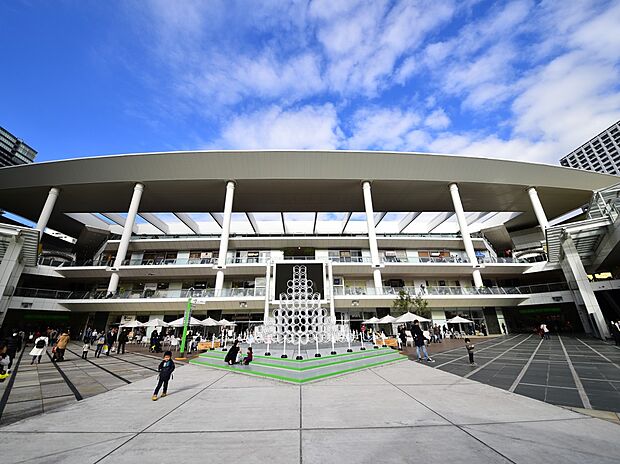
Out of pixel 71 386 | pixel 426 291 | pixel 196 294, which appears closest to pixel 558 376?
pixel 71 386

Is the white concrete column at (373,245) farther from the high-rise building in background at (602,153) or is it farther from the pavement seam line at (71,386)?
the high-rise building in background at (602,153)

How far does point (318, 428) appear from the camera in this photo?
4.07m

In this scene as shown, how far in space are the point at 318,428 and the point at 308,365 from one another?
487cm

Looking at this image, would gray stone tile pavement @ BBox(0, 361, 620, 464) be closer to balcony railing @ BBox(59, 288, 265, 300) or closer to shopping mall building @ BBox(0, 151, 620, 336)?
shopping mall building @ BBox(0, 151, 620, 336)

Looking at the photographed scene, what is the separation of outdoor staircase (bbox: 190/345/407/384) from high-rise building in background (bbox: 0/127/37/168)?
323 ft

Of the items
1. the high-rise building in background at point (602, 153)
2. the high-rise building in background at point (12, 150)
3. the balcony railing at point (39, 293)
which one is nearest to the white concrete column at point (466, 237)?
the balcony railing at point (39, 293)

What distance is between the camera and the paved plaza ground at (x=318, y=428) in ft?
10.4

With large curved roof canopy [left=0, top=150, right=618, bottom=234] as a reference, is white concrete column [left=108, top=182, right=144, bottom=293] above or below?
below

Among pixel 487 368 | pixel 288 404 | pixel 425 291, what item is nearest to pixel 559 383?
pixel 487 368

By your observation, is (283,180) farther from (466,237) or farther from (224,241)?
(466,237)

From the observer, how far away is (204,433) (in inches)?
156

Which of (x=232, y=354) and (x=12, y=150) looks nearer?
(x=232, y=354)

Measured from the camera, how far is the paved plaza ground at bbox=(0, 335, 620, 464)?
10.4 feet

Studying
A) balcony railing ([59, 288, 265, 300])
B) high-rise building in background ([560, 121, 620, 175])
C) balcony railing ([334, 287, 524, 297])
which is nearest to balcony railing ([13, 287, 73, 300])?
balcony railing ([59, 288, 265, 300])
